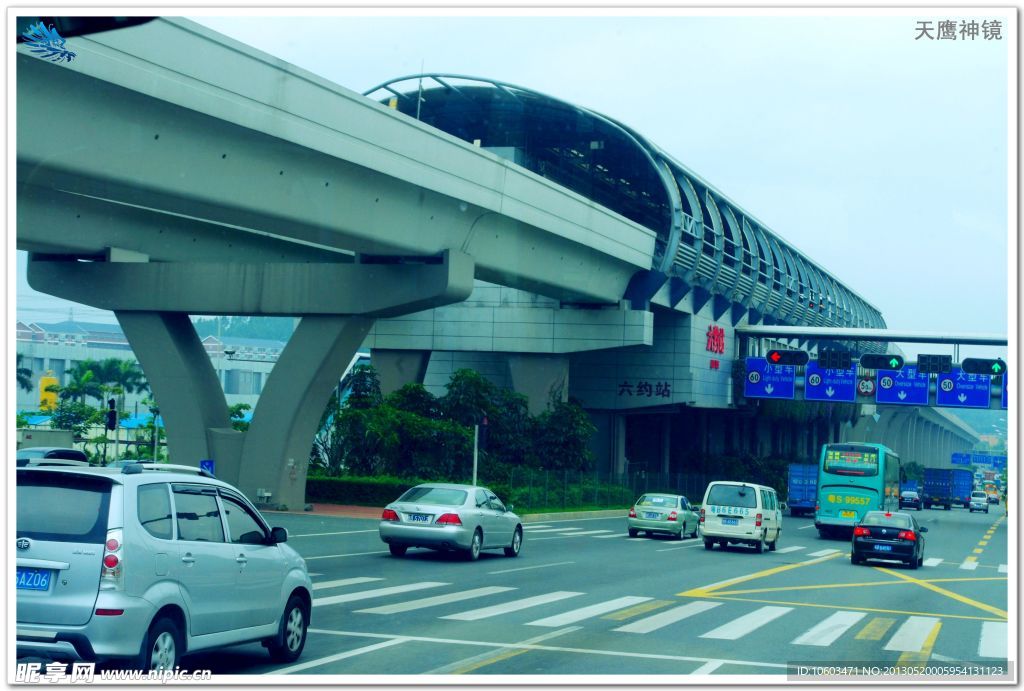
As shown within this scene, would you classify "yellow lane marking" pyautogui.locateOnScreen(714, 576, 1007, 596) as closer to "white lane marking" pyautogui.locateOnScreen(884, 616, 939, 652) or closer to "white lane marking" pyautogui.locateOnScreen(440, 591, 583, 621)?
"white lane marking" pyautogui.locateOnScreen(440, 591, 583, 621)

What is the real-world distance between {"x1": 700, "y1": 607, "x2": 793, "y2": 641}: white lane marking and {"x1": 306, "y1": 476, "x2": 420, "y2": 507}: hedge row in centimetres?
2652

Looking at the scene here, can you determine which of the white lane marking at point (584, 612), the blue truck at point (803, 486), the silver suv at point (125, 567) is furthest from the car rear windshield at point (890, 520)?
the blue truck at point (803, 486)

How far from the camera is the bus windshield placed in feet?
143

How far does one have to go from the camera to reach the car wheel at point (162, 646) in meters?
9.01

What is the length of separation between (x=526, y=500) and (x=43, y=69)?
100 feet

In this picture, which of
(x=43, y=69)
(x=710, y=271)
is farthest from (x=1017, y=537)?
(x=710, y=271)

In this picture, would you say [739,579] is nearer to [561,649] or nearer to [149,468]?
[561,649]

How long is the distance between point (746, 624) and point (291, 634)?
6.62 m

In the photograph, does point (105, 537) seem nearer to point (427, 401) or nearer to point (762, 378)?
point (427, 401)

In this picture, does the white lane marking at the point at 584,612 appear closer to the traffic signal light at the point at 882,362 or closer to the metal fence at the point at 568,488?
the metal fence at the point at 568,488

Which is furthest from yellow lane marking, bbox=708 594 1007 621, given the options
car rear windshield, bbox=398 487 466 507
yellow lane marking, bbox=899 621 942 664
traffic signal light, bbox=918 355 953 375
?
traffic signal light, bbox=918 355 953 375

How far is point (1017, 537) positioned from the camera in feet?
35.8

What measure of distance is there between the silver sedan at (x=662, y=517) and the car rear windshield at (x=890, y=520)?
805 cm

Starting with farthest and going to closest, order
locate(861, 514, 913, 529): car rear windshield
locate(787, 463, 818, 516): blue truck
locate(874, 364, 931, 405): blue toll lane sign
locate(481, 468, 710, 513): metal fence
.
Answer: locate(787, 463, 818, 516): blue truck
locate(874, 364, 931, 405): blue toll lane sign
locate(481, 468, 710, 513): metal fence
locate(861, 514, 913, 529): car rear windshield
